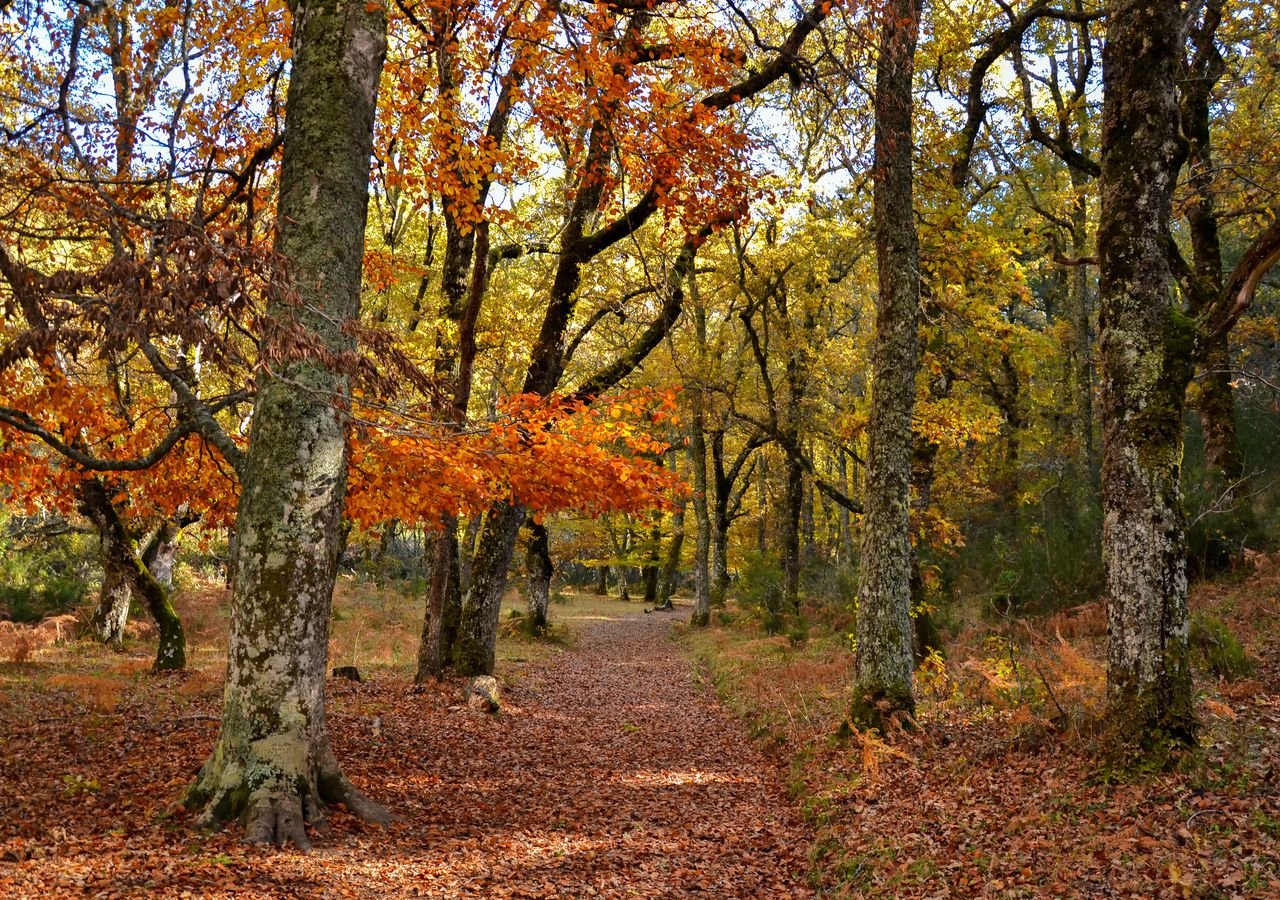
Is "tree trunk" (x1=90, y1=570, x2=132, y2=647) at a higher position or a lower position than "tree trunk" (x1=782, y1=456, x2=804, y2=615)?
lower

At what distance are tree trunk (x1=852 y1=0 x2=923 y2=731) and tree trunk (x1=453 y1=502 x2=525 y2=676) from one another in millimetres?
6201

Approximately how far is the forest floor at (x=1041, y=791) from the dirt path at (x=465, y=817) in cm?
59

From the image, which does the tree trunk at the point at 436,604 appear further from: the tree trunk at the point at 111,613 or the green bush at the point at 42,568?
the green bush at the point at 42,568

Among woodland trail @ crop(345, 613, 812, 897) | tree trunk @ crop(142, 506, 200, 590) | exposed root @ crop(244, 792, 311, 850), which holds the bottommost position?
woodland trail @ crop(345, 613, 812, 897)

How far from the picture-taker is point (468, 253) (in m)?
14.9

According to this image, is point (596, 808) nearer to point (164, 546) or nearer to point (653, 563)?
point (164, 546)

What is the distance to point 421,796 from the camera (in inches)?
285

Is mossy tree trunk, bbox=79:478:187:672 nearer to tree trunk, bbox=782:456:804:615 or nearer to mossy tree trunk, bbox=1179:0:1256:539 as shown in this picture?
tree trunk, bbox=782:456:804:615

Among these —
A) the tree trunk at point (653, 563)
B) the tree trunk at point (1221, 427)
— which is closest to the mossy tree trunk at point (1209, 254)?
the tree trunk at point (1221, 427)

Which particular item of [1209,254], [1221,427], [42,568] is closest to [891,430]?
[1221,427]

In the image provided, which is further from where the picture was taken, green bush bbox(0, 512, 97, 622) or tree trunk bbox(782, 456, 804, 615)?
tree trunk bbox(782, 456, 804, 615)

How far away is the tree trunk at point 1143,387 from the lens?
568cm

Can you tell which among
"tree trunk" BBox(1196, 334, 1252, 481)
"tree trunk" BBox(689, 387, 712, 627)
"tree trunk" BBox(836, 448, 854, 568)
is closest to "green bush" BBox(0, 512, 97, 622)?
"tree trunk" BBox(689, 387, 712, 627)

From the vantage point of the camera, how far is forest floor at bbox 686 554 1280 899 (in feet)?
15.0
